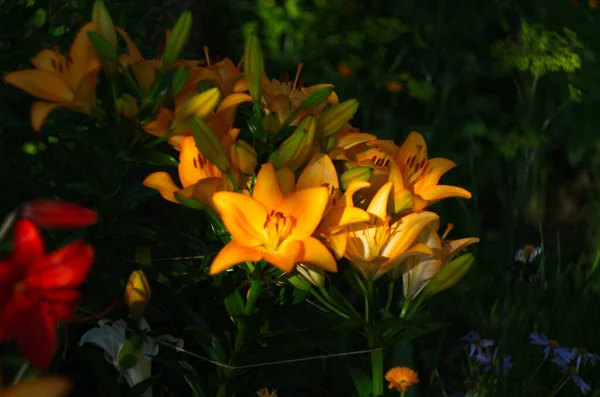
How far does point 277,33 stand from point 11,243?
2913mm

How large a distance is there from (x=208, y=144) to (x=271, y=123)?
0.41 feet

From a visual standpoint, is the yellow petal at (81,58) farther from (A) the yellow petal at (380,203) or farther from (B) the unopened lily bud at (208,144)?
(A) the yellow petal at (380,203)

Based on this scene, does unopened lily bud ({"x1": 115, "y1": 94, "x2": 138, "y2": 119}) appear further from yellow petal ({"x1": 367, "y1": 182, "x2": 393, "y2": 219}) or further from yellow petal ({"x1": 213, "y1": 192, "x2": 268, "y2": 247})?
yellow petal ({"x1": 367, "y1": 182, "x2": 393, "y2": 219})

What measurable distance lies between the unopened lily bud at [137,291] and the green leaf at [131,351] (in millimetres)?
107

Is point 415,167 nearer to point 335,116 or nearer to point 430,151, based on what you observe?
point 335,116

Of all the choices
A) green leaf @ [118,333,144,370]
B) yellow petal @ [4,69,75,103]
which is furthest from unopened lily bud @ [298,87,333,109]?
green leaf @ [118,333,144,370]

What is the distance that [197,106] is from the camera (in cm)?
128

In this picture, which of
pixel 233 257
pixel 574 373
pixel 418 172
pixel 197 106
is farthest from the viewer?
pixel 574 373

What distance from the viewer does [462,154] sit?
3535 millimetres

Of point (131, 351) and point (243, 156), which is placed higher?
point (243, 156)

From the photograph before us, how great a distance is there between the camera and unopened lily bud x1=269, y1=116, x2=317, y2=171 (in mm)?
1243

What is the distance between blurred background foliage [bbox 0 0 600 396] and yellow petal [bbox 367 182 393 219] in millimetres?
A: 265

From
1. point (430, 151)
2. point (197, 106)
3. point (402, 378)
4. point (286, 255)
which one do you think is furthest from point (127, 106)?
point (430, 151)

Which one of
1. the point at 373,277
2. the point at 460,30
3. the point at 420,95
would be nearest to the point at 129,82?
the point at 373,277
